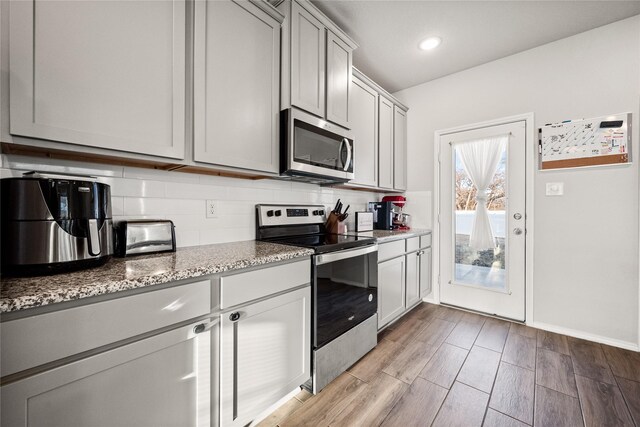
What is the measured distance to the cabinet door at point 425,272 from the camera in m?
2.83

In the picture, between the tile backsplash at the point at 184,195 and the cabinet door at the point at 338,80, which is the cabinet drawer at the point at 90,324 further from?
the cabinet door at the point at 338,80

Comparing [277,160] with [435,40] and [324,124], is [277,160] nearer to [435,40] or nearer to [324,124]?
[324,124]

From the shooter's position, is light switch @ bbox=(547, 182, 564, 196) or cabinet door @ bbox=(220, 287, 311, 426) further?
light switch @ bbox=(547, 182, 564, 196)

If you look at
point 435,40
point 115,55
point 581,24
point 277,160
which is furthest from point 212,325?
point 581,24

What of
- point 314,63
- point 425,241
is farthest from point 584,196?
point 314,63

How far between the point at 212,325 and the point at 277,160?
1027mm

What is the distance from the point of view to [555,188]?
7.63 ft

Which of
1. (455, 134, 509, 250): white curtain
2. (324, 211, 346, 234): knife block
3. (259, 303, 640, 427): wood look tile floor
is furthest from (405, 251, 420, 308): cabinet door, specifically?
(324, 211, 346, 234): knife block

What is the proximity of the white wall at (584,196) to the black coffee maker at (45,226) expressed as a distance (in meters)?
3.05

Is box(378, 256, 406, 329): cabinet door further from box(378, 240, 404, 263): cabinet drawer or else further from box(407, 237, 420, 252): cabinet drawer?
box(407, 237, 420, 252): cabinet drawer

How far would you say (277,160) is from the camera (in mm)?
1662

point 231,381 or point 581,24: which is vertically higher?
point 581,24

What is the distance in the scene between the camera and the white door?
8.26 feet

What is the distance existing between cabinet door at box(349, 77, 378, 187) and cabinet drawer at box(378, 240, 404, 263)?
68cm
